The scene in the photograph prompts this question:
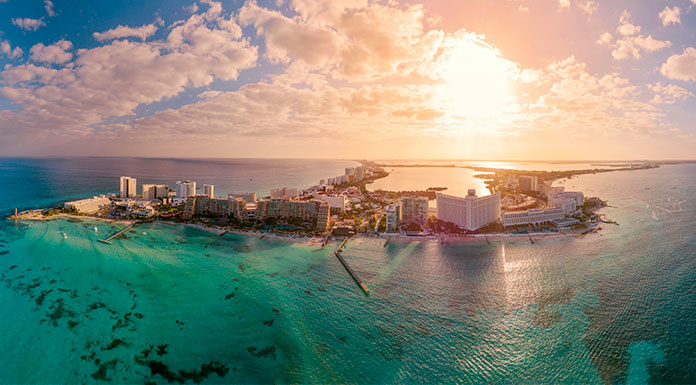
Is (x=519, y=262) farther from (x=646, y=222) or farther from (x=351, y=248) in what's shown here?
(x=646, y=222)

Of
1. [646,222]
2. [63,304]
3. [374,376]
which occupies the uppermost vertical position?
[646,222]

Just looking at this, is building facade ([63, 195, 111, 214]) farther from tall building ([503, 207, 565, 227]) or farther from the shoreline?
tall building ([503, 207, 565, 227])

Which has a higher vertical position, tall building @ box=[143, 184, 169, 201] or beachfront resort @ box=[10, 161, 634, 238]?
tall building @ box=[143, 184, 169, 201]

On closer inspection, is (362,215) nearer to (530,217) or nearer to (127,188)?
(530,217)

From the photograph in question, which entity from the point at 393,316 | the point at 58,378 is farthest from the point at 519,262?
the point at 58,378

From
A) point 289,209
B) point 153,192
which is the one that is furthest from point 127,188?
point 289,209

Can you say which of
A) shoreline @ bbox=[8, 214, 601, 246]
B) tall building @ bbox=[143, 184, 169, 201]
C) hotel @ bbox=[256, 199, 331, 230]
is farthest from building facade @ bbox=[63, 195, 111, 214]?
hotel @ bbox=[256, 199, 331, 230]

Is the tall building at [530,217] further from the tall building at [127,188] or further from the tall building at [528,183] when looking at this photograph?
the tall building at [127,188]
